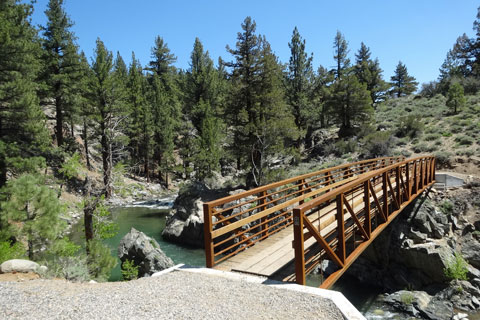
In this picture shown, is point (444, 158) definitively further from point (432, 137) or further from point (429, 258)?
point (429, 258)

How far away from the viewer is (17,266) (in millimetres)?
7090

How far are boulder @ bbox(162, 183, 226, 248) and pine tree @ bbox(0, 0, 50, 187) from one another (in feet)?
28.4

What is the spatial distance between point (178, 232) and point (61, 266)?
1086 cm

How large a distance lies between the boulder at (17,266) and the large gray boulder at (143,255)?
215 inches

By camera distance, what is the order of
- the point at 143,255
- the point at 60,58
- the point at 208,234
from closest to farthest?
the point at 208,234, the point at 143,255, the point at 60,58

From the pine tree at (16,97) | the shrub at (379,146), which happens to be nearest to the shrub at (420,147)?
the shrub at (379,146)

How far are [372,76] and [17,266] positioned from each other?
1751 inches

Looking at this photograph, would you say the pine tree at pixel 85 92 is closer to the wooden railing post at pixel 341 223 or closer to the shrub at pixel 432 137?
the wooden railing post at pixel 341 223

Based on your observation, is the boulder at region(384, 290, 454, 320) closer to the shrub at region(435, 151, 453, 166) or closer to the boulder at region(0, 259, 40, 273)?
the shrub at region(435, 151, 453, 166)

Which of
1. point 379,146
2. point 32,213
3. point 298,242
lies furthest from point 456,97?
point 32,213

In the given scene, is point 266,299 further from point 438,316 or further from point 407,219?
point 407,219

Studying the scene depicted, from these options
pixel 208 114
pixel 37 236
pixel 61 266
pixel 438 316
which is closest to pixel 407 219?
pixel 438 316

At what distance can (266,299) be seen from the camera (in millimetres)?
4449

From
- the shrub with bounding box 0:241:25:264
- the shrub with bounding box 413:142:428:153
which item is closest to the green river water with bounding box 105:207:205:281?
the shrub with bounding box 0:241:25:264
